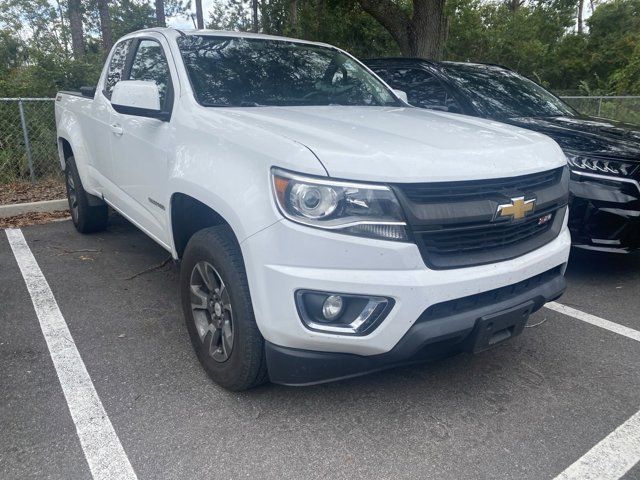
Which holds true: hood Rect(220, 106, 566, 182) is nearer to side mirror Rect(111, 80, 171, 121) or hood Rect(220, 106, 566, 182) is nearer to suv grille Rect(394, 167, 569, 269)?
suv grille Rect(394, 167, 569, 269)

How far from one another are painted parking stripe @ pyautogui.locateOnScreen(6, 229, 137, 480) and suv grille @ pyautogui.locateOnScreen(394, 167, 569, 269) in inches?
61.8

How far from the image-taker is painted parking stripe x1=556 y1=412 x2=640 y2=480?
214 centimetres

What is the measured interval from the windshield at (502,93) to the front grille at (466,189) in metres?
2.61

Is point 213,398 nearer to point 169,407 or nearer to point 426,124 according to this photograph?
point 169,407

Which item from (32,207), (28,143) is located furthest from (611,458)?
(28,143)

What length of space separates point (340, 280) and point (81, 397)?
1.56 metres

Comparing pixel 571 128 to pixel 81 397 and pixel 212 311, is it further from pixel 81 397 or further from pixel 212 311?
pixel 81 397

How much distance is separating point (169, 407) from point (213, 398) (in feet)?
0.71

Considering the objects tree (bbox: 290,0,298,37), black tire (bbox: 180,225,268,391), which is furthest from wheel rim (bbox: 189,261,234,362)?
tree (bbox: 290,0,298,37)

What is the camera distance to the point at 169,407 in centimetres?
257

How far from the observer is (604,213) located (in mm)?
3973

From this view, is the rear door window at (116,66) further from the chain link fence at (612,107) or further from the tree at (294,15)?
the tree at (294,15)

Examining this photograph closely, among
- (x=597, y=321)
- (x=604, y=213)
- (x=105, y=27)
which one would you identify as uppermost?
(x=105, y=27)

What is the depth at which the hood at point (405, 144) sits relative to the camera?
212 cm
